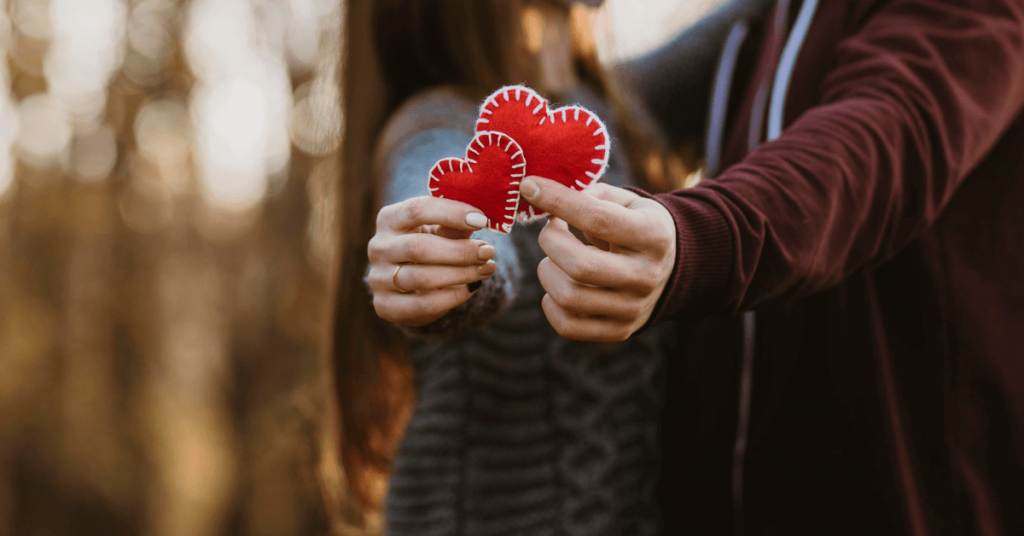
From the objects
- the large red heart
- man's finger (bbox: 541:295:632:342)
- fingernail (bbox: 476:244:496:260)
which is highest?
the large red heart

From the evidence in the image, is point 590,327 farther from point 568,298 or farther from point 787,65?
point 787,65

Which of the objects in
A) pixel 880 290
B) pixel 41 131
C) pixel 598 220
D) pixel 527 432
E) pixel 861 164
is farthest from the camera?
pixel 41 131

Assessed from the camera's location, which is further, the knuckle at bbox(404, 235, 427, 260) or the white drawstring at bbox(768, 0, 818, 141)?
the white drawstring at bbox(768, 0, 818, 141)

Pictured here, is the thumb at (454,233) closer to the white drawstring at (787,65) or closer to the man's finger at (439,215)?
the man's finger at (439,215)

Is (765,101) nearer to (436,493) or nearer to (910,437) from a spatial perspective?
(910,437)

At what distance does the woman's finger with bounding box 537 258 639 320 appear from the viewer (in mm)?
307

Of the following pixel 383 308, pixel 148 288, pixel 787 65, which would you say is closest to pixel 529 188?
pixel 383 308

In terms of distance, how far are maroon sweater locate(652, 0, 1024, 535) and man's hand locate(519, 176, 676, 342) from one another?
0.18ft

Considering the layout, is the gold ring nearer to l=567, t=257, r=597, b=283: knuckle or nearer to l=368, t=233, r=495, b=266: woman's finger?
l=368, t=233, r=495, b=266: woman's finger

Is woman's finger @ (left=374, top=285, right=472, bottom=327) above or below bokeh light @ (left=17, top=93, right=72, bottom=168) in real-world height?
below

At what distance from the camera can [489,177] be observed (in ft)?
1.07

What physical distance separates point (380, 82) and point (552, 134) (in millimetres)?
487

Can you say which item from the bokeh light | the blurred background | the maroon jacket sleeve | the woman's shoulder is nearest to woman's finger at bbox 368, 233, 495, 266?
the maroon jacket sleeve

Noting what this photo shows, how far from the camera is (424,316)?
0.35 meters
